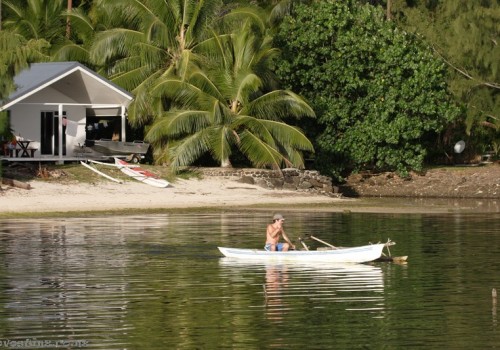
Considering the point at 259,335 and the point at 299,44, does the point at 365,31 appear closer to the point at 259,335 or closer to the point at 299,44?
the point at 299,44

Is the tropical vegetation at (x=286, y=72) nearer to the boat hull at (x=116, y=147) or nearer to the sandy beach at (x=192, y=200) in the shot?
the boat hull at (x=116, y=147)

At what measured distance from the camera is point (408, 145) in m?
56.6

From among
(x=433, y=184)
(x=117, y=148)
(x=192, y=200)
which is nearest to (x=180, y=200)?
(x=192, y=200)

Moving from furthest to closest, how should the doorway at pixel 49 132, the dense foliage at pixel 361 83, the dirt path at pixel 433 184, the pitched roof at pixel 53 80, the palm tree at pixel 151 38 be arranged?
the dirt path at pixel 433 184, the dense foliage at pixel 361 83, the palm tree at pixel 151 38, the doorway at pixel 49 132, the pitched roof at pixel 53 80

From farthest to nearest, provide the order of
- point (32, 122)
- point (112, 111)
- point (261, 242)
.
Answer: point (112, 111), point (32, 122), point (261, 242)

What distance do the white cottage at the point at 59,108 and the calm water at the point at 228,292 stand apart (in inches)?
489

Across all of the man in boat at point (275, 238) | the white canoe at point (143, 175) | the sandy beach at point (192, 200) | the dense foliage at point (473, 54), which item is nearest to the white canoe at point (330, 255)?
the man in boat at point (275, 238)

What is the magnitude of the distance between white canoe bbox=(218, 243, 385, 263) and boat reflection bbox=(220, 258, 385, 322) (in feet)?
0.46

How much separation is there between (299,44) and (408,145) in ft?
22.7

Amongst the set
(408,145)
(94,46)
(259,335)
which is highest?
(94,46)

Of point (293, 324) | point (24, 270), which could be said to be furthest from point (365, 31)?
point (293, 324)

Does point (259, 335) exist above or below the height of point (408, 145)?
below

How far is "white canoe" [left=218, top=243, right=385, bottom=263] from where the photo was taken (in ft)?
88.8

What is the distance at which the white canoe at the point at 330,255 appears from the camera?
2708 centimetres
